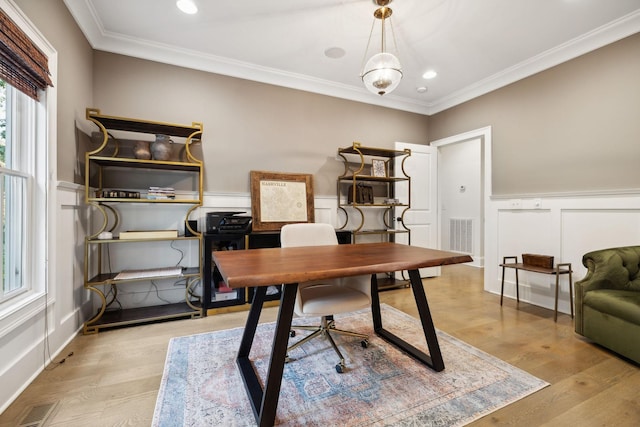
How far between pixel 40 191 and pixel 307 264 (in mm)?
1796

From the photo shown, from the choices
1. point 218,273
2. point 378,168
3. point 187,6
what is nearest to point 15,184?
point 218,273

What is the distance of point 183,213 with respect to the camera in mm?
2883

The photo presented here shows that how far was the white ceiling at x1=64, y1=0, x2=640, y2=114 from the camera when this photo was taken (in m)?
2.23

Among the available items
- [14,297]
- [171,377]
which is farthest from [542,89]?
[14,297]

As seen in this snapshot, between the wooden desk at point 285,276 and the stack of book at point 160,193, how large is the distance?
4.00 feet

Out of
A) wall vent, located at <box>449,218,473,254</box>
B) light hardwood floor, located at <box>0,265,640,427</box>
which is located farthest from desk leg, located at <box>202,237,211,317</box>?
wall vent, located at <box>449,218,473,254</box>

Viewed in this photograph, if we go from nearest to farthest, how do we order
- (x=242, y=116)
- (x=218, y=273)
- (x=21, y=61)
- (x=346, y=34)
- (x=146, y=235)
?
(x=21, y=61)
(x=146, y=235)
(x=346, y=34)
(x=218, y=273)
(x=242, y=116)

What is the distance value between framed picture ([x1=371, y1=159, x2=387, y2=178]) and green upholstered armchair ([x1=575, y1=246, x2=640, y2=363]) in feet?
7.29

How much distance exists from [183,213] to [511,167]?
3.67 metres

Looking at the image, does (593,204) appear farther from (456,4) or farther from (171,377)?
(171,377)

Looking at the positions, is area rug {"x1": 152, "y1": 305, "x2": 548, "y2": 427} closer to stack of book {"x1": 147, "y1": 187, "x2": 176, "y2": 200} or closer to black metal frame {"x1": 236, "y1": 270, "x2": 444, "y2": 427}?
black metal frame {"x1": 236, "y1": 270, "x2": 444, "y2": 427}

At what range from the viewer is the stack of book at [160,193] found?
253 centimetres

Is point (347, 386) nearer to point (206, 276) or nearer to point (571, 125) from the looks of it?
point (206, 276)

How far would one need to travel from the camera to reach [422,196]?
A: 4.12 meters
